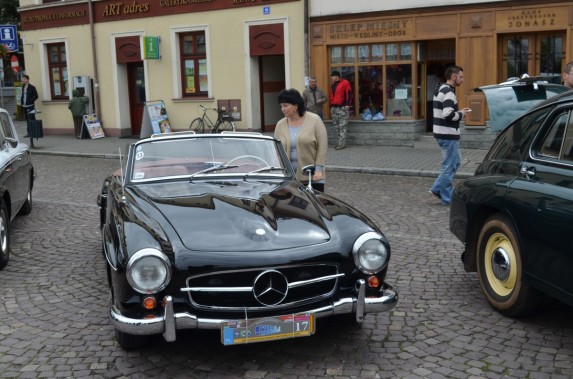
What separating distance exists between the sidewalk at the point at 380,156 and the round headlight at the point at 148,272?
709cm

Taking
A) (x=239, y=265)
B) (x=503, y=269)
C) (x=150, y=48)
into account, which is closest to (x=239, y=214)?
(x=239, y=265)

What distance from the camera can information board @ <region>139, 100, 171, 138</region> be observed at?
66.3ft

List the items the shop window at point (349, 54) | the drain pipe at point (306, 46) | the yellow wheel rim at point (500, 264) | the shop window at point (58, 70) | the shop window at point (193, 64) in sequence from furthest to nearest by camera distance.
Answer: the shop window at point (58, 70) < the shop window at point (193, 64) < the drain pipe at point (306, 46) < the shop window at point (349, 54) < the yellow wheel rim at point (500, 264)

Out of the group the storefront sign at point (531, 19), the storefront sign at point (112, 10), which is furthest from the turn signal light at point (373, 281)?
the storefront sign at point (112, 10)

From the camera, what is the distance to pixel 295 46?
60.5 ft

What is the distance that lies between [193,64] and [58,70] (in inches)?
242

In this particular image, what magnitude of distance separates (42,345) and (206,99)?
15.9 m

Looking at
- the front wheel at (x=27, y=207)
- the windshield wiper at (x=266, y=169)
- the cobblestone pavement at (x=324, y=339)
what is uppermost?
the windshield wiper at (x=266, y=169)

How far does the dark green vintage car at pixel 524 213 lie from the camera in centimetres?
455

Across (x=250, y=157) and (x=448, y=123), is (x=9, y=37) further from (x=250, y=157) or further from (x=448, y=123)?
(x=250, y=157)

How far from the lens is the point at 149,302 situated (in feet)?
13.7

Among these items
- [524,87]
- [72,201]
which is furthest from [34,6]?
[524,87]

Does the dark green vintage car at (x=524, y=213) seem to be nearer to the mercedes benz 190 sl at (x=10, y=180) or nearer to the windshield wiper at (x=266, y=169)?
the windshield wiper at (x=266, y=169)

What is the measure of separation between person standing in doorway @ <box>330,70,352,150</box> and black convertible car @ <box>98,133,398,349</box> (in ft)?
39.9
